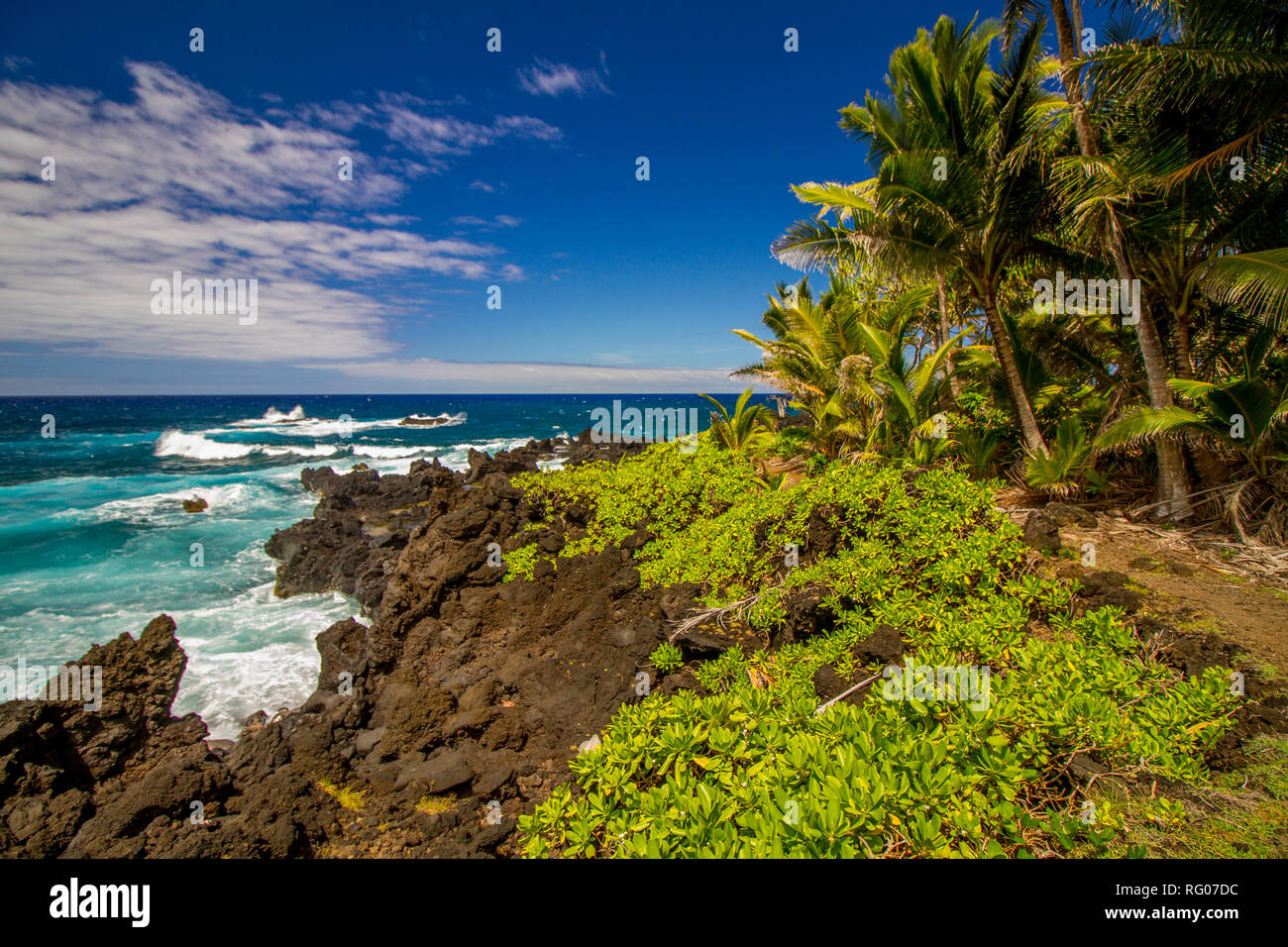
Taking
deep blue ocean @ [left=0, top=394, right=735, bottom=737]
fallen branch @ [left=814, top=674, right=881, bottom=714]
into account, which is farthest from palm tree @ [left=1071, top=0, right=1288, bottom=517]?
deep blue ocean @ [left=0, top=394, right=735, bottom=737]

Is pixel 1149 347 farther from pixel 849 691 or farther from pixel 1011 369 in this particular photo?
pixel 849 691

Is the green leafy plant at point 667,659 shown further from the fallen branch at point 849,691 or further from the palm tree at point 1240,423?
the palm tree at point 1240,423

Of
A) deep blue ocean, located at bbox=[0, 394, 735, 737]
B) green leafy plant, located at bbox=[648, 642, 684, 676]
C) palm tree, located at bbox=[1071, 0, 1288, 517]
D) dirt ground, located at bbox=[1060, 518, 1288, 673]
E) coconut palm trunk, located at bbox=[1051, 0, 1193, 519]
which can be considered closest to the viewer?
dirt ground, located at bbox=[1060, 518, 1288, 673]

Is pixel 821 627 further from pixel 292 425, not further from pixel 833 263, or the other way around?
pixel 292 425

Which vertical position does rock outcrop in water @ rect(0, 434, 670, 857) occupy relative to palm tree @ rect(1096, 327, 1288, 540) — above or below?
below

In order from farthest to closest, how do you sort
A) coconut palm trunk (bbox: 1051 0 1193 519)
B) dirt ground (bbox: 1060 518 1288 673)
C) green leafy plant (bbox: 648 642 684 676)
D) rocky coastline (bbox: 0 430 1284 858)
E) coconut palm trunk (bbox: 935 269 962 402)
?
coconut palm trunk (bbox: 935 269 962 402)
coconut palm trunk (bbox: 1051 0 1193 519)
green leafy plant (bbox: 648 642 684 676)
dirt ground (bbox: 1060 518 1288 673)
rocky coastline (bbox: 0 430 1284 858)

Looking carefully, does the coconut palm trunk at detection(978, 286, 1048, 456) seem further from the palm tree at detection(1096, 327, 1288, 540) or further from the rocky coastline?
the rocky coastline

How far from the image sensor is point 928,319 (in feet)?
55.1

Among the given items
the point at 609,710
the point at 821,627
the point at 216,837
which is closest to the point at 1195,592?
the point at 821,627

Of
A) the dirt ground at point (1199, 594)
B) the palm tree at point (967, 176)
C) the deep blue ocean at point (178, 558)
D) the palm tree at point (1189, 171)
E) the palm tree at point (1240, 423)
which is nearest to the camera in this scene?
the dirt ground at point (1199, 594)

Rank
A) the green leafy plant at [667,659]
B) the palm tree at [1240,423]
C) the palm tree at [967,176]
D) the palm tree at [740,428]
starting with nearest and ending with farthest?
the green leafy plant at [667,659]
the palm tree at [1240,423]
the palm tree at [967,176]
the palm tree at [740,428]

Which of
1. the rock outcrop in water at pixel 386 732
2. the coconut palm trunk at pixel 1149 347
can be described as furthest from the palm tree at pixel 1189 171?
the rock outcrop in water at pixel 386 732

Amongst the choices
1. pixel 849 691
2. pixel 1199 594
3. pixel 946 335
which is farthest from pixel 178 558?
pixel 946 335

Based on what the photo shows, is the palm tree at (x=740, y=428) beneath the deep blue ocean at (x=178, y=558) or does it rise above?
above
